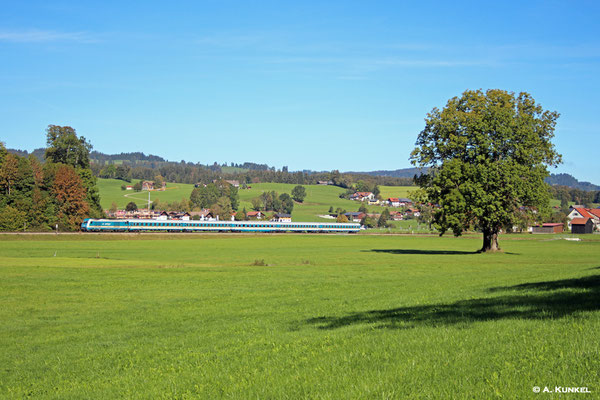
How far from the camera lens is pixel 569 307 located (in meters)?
12.2

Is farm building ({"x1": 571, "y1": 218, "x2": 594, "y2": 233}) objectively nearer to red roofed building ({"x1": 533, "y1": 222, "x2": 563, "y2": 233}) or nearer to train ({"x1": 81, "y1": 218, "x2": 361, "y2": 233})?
red roofed building ({"x1": 533, "y1": 222, "x2": 563, "y2": 233})

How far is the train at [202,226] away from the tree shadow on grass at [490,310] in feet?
325

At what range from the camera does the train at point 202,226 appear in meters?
108

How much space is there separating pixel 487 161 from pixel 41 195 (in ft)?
266

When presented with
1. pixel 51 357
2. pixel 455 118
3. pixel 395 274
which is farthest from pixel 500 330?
pixel 455 118

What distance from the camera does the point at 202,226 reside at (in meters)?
123

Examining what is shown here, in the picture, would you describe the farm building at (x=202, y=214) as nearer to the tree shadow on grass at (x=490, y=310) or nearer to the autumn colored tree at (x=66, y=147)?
the autumn colored tree at (x=66, y=147)

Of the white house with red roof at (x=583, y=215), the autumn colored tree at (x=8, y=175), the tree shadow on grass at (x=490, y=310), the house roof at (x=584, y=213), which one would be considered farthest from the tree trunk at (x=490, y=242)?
the house roof at (x=584, y=213)

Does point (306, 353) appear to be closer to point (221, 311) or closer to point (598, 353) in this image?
point (598, 353)

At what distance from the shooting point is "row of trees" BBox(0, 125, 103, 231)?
96438 mm

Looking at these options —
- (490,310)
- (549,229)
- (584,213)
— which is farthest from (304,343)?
(584,213)

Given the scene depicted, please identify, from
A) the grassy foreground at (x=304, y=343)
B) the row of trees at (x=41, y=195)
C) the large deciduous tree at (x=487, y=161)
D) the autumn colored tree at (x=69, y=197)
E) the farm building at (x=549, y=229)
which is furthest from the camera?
the farm building at (x=549, y=229)

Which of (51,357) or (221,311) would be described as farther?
(221,311)

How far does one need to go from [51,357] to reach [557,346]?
11302 mm
